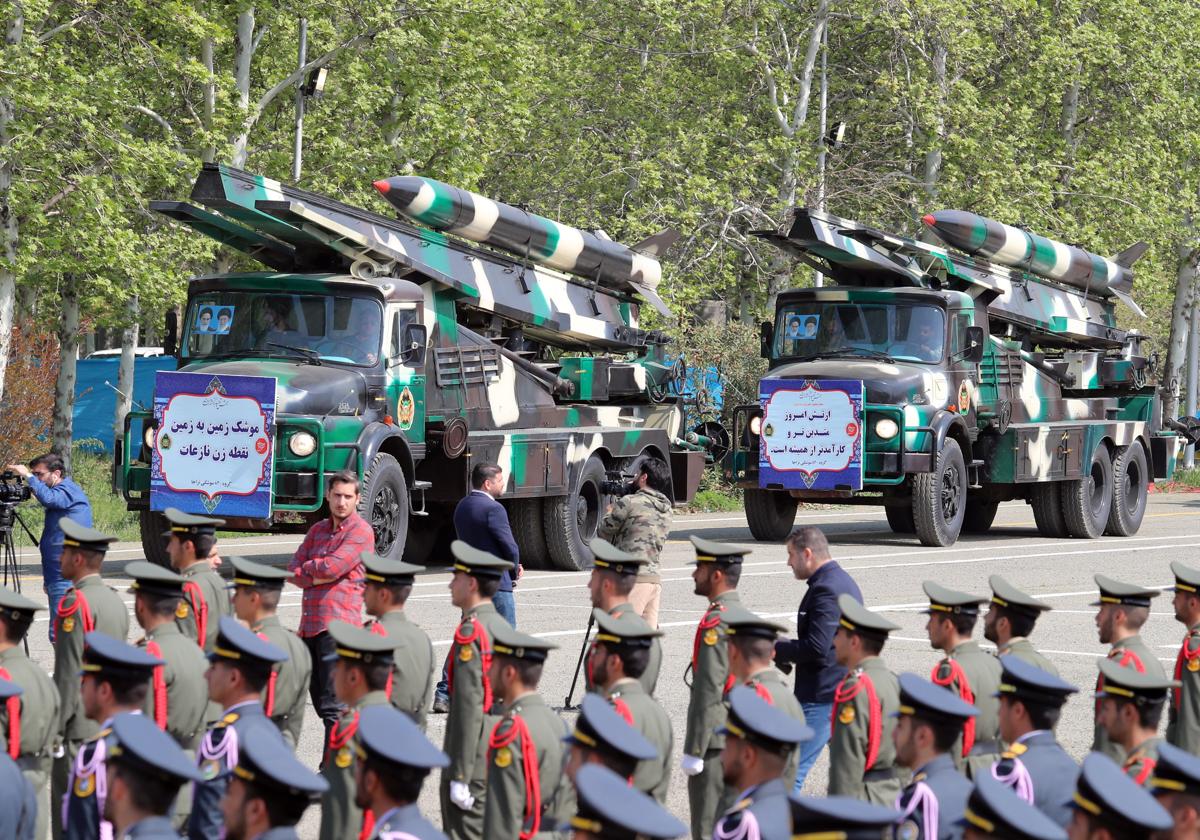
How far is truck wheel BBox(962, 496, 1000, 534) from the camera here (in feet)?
86.3

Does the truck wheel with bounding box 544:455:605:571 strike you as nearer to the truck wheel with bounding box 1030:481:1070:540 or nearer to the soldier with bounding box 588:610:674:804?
the truck wheel with bounding box 1030:481:1070:540

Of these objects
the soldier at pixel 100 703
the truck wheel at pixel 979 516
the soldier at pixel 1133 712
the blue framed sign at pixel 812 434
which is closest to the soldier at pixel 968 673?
the soldier at pixel 1133 712

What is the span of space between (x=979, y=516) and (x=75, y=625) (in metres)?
19.4

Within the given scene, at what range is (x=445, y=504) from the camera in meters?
19.9

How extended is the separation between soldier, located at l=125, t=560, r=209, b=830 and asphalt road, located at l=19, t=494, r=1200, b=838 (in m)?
1.47

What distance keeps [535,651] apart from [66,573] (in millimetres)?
3044

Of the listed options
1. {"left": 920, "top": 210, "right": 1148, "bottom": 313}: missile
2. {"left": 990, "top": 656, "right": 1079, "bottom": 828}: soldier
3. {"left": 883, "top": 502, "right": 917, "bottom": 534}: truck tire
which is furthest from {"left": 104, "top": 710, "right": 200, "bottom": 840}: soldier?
{"left": 920, "top": 210, "right": 1148, "bottom": 313}: missile

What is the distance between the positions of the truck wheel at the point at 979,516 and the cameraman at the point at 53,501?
15.1 metres

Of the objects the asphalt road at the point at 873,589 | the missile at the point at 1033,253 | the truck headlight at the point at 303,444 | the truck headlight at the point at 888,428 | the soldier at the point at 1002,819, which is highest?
the missile at the point at 1033,253

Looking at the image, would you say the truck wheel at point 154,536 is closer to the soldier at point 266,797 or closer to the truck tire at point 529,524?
the truck tire at point 529,524

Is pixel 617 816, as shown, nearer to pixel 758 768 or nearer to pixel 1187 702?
pixel 758 768

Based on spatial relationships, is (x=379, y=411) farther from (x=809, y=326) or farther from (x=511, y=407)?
(x=809, y=326)

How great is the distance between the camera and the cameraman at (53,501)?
13.7 meters

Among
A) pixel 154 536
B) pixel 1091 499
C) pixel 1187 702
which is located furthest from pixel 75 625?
pixel 1091 499
